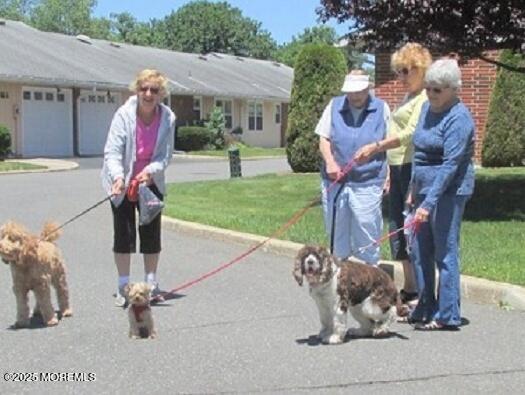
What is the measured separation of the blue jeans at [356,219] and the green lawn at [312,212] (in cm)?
177

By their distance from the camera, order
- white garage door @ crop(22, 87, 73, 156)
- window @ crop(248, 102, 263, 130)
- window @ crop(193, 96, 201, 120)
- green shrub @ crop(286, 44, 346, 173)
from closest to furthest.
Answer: green shrub @ crop(286, 44, 346, 173), white garage door @ crop(22, 87, 73, 156), window @ crop(193, 96, 201, 120), window @ crop(248, 102, 263, 130)

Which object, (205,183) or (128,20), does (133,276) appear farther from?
(128,20)

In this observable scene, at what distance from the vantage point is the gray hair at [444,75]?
19.8 ft

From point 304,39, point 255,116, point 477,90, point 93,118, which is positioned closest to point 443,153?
point 477,90

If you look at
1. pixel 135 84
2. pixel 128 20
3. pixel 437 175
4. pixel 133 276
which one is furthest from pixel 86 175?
pixel 128 20

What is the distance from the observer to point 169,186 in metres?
18.8

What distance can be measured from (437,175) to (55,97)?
30.0 m

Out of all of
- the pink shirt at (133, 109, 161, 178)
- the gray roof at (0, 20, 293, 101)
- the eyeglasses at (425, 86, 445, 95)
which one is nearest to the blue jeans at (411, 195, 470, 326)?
the eyeglasses at (425, 86, 445, 95)

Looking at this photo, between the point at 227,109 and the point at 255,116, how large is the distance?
8.49ft

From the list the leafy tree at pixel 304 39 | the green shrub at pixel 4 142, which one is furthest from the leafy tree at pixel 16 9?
the green shrub at pixel 4 142

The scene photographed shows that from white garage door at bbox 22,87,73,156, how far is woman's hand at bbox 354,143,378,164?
27954 millimetres

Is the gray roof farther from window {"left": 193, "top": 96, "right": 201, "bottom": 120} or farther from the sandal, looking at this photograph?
the sandal

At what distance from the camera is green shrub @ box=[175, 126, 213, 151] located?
39125 mm

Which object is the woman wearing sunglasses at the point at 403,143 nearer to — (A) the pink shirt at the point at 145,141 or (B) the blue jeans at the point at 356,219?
(B) the blue jeans at the point at 356,219
